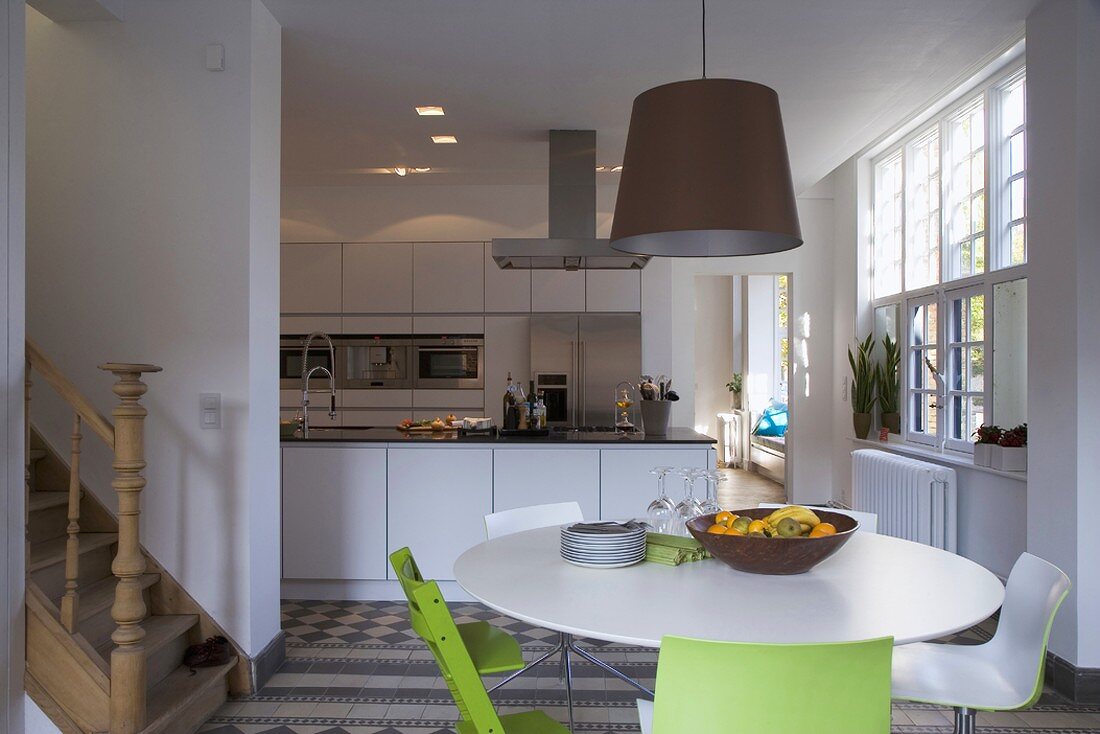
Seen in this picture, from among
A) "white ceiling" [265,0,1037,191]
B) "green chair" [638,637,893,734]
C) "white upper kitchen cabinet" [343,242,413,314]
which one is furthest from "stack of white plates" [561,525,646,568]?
"white upper kitchen cabinet" [343,242,413,314]

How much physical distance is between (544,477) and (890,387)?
3159mm

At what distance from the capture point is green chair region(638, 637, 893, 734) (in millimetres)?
A: 1422

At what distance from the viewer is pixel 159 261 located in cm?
346

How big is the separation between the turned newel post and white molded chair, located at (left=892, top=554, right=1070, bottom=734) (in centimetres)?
226

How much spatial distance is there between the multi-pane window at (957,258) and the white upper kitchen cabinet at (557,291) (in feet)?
8.02

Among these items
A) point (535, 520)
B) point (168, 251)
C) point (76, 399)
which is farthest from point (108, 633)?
point (535, 520)

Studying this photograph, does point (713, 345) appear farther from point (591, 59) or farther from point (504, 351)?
point (591, 59)

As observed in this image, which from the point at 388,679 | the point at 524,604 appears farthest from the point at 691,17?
the point at 388,679

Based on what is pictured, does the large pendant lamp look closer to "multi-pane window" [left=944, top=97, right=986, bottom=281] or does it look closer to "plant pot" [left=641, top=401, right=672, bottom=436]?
"plant pot" [left=641, top=401, right=672, bottom=436]

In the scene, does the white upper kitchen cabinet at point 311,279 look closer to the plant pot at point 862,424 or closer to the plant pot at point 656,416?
the plant pot at point 656,416

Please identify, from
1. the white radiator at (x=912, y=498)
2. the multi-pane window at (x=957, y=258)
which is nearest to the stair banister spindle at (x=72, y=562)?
the white radiator at (x=912, y=498)

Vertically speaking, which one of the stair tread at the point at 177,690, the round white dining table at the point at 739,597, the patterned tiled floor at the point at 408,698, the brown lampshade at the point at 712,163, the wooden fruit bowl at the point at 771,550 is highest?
the brown lampshade at the point at 712,163

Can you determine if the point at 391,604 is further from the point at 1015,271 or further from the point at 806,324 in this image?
the point at 806,324

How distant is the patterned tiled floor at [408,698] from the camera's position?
307cm
